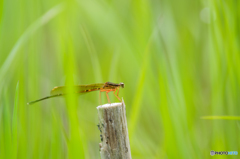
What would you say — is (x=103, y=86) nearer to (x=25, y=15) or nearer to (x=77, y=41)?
(x=25, y=15)

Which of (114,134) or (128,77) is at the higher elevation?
(128,77)

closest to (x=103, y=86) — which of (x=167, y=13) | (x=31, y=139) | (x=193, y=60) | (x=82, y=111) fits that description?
(x=31, y=139)

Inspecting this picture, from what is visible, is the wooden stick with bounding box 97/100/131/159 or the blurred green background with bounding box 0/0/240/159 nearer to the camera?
the wooden stick with bounding box 97/100/131/159

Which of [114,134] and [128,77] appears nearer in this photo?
[114,134]
